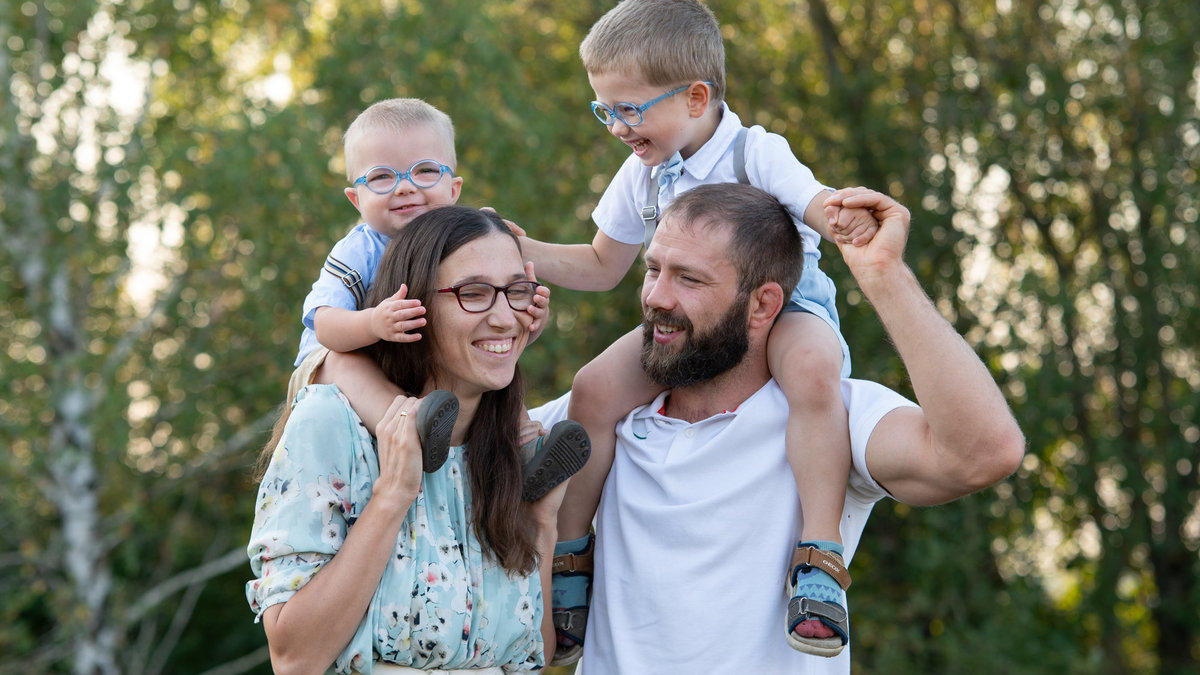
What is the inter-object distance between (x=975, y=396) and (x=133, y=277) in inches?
335

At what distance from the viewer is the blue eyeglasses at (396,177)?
118 inches

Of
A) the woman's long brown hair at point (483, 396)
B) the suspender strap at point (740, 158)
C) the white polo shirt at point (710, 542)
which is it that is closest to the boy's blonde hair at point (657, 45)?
the suspender strap at point (740, 158)

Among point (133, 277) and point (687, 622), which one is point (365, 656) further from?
point (133, 277)

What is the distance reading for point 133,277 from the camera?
967 centimetres

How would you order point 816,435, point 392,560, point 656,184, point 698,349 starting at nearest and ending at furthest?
point 392,560
point 816,435
point 698,349
point 656,184

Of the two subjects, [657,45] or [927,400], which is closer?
[927,400]

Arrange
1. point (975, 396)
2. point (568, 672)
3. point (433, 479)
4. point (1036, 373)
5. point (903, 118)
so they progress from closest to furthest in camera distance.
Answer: point (975, 396)
point (433, 479)
point (1036, 373)
point (903, 118)
point (568, 672)

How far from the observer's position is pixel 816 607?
246 centimetres

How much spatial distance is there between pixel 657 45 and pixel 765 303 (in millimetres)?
652

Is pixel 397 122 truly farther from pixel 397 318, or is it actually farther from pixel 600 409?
pixel 600 409

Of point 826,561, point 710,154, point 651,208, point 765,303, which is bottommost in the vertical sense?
point 826,561

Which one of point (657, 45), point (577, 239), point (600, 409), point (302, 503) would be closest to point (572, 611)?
point (600, 409)

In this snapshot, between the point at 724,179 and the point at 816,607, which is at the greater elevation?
the point at 724,179

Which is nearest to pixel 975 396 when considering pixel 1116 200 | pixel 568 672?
pixel 1116 200
